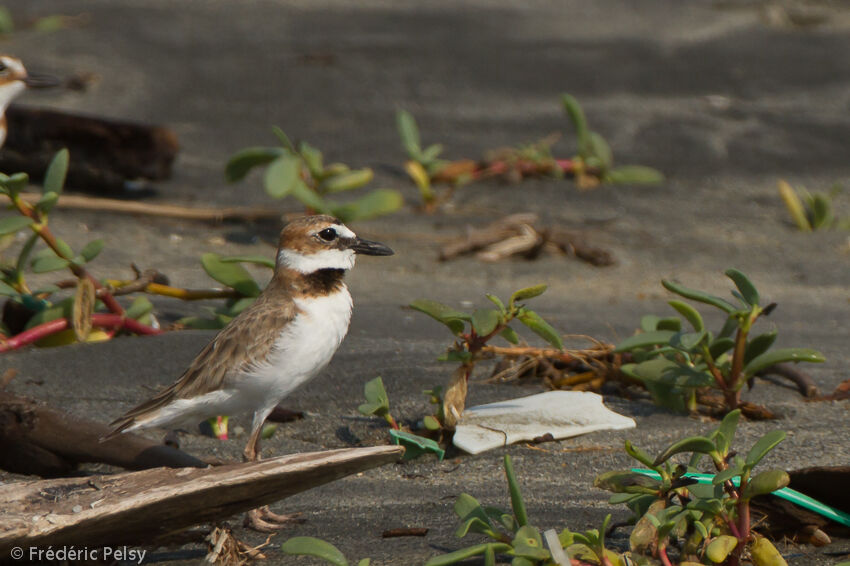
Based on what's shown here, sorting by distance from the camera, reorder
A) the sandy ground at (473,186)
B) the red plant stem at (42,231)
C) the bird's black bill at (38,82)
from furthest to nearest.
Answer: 1. the bird's black bill at (38,82)
2. the red plant stem at (42,231)
3. the sandy ground at (473,186)

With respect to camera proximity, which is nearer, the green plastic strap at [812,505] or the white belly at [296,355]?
the green plastic strap at [812,505]

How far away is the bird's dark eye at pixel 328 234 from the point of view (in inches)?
144

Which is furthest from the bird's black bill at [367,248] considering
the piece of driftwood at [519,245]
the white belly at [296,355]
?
the piece of driftwood at [519,245]

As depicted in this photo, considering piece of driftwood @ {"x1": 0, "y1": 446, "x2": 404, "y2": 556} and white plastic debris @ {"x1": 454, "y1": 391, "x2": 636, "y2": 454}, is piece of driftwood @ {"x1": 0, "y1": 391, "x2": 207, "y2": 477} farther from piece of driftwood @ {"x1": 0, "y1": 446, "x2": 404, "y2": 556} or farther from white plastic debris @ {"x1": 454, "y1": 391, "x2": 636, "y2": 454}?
white plastic debris @ {"x1": 454, "y1": 391, "x2": 636, "y2": 454}

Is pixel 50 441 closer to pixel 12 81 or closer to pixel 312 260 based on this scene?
pixel 312 260

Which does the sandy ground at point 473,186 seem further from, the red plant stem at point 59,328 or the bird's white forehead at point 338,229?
the bird's white forehead at point 338,229

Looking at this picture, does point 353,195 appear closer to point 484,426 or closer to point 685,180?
point 685,180

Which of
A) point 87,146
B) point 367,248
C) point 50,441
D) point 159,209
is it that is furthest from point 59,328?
point 87,146

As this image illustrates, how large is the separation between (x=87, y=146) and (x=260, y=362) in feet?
12.9

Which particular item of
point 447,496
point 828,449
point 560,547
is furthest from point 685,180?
point 560,547

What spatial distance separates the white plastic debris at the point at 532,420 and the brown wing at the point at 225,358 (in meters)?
0.72

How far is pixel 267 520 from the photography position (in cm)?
307

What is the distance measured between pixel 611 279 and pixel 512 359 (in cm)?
202

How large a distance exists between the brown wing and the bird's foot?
433 millimetres
